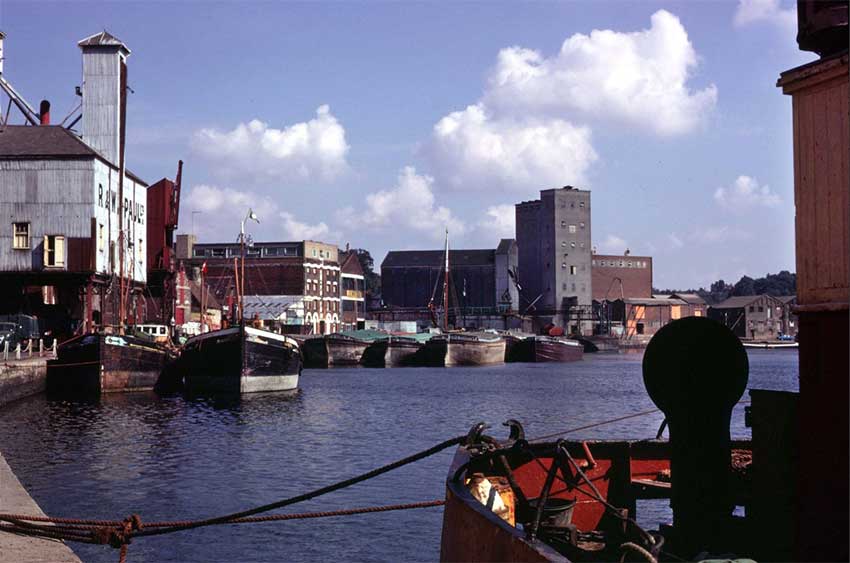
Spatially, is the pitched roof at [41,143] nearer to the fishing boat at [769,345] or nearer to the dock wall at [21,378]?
the dock wall at [21,378]

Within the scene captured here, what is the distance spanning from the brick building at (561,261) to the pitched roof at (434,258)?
768 cm

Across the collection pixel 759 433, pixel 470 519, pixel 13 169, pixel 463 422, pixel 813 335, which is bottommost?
pixel 463 422

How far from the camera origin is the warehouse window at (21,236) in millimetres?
53031

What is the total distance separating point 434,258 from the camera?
486 feet

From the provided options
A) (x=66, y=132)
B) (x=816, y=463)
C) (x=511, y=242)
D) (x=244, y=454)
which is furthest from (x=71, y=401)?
(x=511, y=242)

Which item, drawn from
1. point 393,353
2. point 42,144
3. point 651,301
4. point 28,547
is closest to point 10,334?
point 42,144

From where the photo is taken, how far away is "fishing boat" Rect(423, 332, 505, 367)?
94562 mm

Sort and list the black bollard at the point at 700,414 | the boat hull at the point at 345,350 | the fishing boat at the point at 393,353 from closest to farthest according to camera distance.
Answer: the black bollard at the point at 700,414, the boat hull at the point at 345,350, the fishing boat at the point at 393,353

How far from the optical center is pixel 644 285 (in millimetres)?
157875

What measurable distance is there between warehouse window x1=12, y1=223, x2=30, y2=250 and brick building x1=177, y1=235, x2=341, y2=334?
56173 millimetres

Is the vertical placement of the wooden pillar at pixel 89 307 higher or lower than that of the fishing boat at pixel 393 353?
higher

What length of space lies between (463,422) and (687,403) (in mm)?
31202

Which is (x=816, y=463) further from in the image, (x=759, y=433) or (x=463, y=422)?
(x=463, y=422)

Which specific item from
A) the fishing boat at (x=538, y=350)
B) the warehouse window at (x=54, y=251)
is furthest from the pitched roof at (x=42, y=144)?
the fishing boat at (x=538, y=350)
